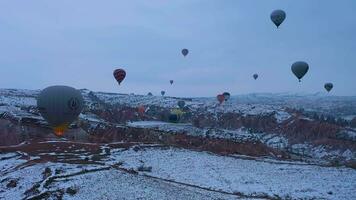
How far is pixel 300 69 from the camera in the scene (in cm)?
5912

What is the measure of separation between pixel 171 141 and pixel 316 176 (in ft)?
74.8

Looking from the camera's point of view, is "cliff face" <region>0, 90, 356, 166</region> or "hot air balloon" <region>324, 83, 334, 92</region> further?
"hot air balloon" <region>324, 83, 334, 92</region>

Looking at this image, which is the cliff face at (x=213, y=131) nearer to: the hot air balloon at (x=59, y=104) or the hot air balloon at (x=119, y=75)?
the hot air balloon at (x=119, y=75)

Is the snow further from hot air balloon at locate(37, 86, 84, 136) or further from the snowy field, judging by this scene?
hot air balloon at locate(37, 86, 84, 136)

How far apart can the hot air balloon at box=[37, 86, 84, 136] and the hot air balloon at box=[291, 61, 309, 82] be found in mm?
31538

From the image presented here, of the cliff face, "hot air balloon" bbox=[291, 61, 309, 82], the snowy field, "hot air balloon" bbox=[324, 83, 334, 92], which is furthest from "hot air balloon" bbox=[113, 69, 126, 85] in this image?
"hot air balloon" bbox=[324, 83, 334, 92]

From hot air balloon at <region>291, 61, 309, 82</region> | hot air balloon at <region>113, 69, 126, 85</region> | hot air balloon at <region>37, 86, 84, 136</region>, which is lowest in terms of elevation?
hot air balloon at <region>37, 86, 84, 136</region>

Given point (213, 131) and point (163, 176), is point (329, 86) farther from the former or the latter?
point (163, 176)

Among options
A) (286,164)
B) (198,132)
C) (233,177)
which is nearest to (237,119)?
(198,132)

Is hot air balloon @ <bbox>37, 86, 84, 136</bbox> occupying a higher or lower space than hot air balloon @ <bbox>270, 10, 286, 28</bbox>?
lower

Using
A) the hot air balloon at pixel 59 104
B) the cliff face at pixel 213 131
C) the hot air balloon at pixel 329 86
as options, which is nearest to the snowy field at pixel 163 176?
the hot air balloon at pixel 59 104

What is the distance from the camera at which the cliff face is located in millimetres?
61062

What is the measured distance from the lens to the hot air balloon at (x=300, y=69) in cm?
5911

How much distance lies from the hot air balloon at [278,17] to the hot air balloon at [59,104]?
28971mm
